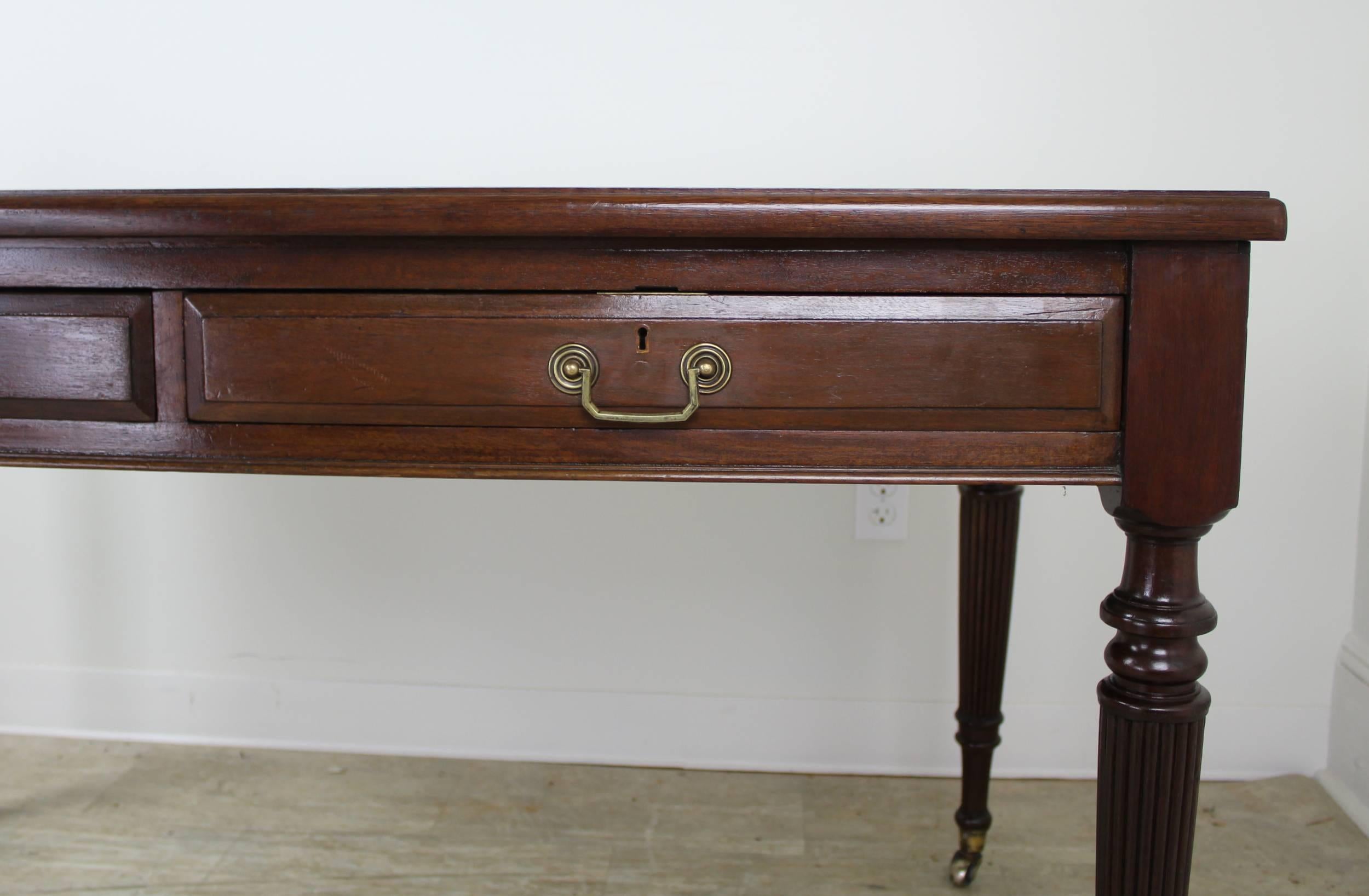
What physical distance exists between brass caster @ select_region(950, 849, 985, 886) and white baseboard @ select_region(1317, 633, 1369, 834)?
0.59 meters

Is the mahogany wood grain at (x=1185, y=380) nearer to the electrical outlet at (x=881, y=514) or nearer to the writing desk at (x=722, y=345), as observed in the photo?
the writing desk at (x=722, y=345)

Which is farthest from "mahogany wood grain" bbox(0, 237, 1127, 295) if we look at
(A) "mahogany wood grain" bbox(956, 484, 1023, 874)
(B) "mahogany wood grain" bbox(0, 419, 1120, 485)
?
(A) "mahogany wood grain" bbox(956, 484, 1023, 874)

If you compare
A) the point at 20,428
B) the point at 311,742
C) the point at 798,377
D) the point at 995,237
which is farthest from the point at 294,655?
the point at 995,237

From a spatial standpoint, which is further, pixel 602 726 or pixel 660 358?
pixel 602 726

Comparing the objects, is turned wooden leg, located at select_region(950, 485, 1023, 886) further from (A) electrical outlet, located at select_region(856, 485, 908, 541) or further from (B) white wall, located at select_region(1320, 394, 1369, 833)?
(B) white wall, located at select_region(1320, 394, 1369, 833)

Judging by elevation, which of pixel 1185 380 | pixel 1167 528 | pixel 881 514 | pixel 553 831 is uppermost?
pixel 1185 380

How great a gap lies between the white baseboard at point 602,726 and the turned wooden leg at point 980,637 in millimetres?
304

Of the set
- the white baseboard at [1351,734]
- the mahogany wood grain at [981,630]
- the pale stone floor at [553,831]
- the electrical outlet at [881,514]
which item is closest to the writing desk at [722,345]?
the mahogany wood grain at [981,630]

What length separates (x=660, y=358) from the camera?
0.73 meters

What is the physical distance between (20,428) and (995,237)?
2.47ft

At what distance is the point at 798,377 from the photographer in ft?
2.39

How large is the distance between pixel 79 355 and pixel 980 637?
985 millimetres

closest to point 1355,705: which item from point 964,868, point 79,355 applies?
point 964,868

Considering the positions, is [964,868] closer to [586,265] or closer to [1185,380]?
[1185,380]
